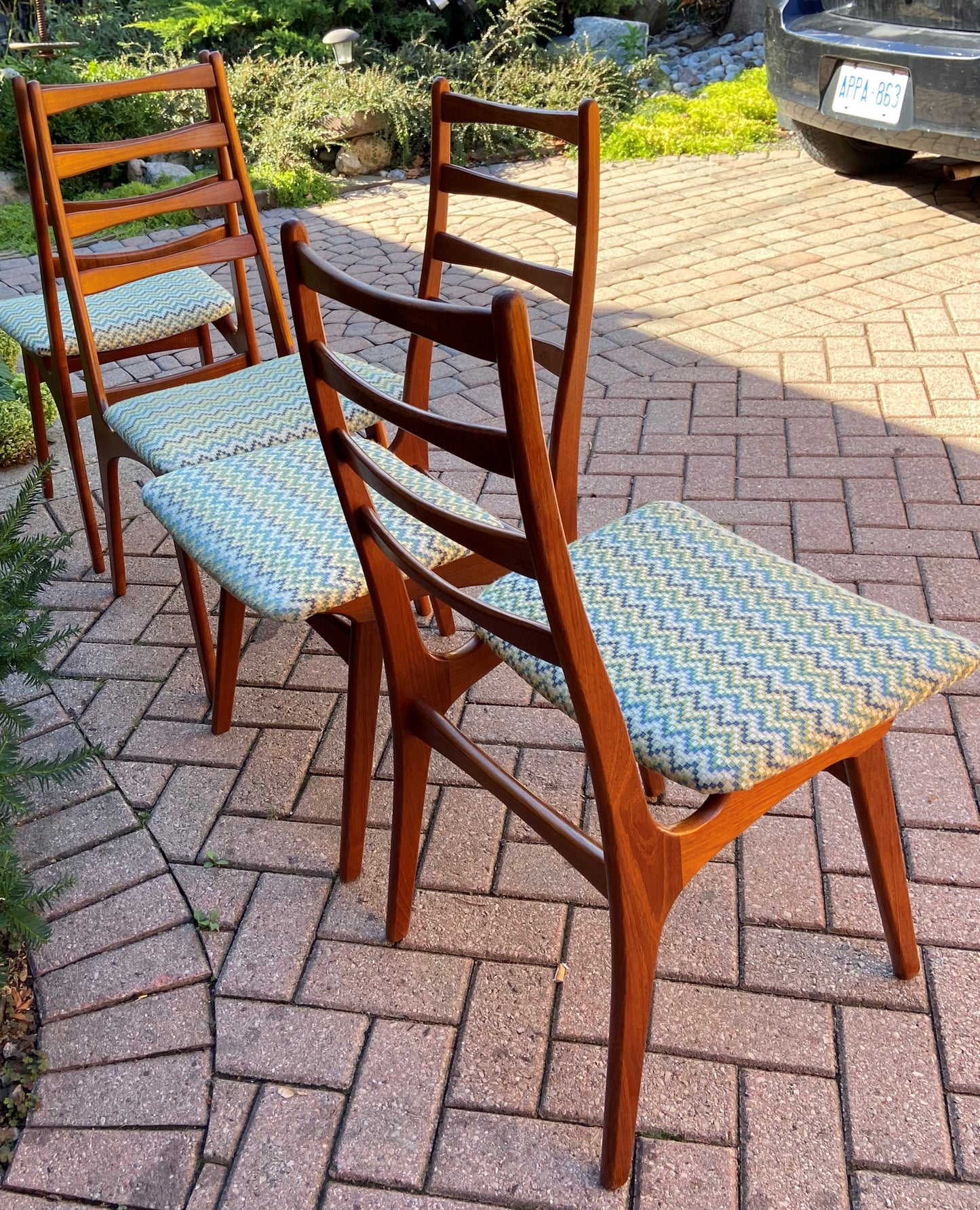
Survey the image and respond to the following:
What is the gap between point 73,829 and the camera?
217 centimetres

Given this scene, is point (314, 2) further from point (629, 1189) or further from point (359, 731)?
point (629, 1189)

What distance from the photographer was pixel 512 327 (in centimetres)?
102

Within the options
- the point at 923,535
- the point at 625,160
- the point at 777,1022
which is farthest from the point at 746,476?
the point at 625,160

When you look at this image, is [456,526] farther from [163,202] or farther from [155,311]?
[155,311]

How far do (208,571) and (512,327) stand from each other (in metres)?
1.03

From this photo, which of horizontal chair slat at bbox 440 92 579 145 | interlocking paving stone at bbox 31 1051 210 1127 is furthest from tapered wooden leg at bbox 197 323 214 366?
interlocking paving stone at bbox 31 1051 210 1127

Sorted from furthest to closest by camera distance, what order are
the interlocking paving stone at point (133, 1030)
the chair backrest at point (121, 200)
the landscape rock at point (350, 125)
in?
the landscape rock at point (350, 125), the chair backrest at point (121, 200), the interlocking paving stone at point (133, 1030)

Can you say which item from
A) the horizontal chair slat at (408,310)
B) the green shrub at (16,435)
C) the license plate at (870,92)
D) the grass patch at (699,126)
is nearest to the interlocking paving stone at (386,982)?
the horizontal chair slat at (408,310)

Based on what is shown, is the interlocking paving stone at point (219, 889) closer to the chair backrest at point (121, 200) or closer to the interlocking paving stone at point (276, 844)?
the interlocking paving stone at point (276, 844)

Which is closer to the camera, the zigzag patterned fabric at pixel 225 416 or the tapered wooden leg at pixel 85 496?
the zigzag patterned fabric at pixel 225 416

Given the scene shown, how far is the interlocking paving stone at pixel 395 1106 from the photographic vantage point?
1.55 meters

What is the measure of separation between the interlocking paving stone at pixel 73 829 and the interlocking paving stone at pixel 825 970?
118 cm

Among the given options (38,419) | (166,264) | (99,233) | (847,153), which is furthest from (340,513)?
(99,233)

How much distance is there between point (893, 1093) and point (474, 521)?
1028 millimetres
